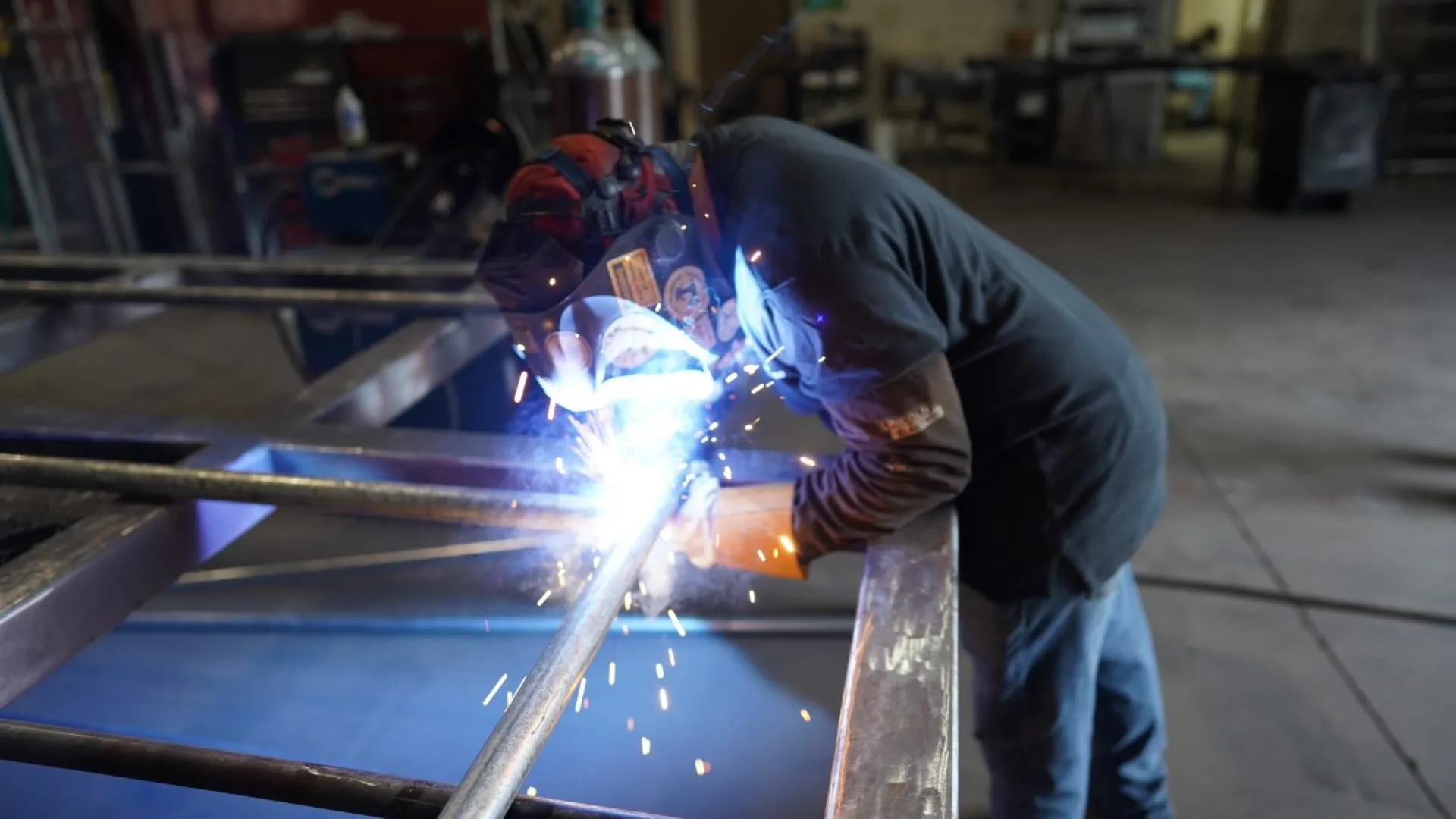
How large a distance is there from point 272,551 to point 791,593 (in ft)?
5.42

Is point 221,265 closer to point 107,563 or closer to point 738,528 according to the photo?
point 107,563

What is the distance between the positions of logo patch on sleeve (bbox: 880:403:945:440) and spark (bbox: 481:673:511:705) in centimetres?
151

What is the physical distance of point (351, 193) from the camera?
3.93 m

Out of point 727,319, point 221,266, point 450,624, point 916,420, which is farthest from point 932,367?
point 221,266

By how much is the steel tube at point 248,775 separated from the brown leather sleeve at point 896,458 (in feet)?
1.58

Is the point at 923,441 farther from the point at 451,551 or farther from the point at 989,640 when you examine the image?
the point at 451,551

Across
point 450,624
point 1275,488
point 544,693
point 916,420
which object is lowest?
point 1275,488

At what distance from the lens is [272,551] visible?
3004 millimetres

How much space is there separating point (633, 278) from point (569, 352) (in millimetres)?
128

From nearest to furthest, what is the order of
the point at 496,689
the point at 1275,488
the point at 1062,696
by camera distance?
the point at 1062,696
the point at 496,689
the point at 1275,488

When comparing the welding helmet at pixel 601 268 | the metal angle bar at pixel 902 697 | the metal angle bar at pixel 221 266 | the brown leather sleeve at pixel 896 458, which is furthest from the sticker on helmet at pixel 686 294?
the metal angle bar at pixel 221 266

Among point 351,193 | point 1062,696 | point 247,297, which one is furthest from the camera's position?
point 351,193

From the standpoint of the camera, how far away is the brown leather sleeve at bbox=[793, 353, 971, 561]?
45.0 inches

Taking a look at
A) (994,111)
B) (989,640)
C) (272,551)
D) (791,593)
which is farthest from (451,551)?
(994,111)
